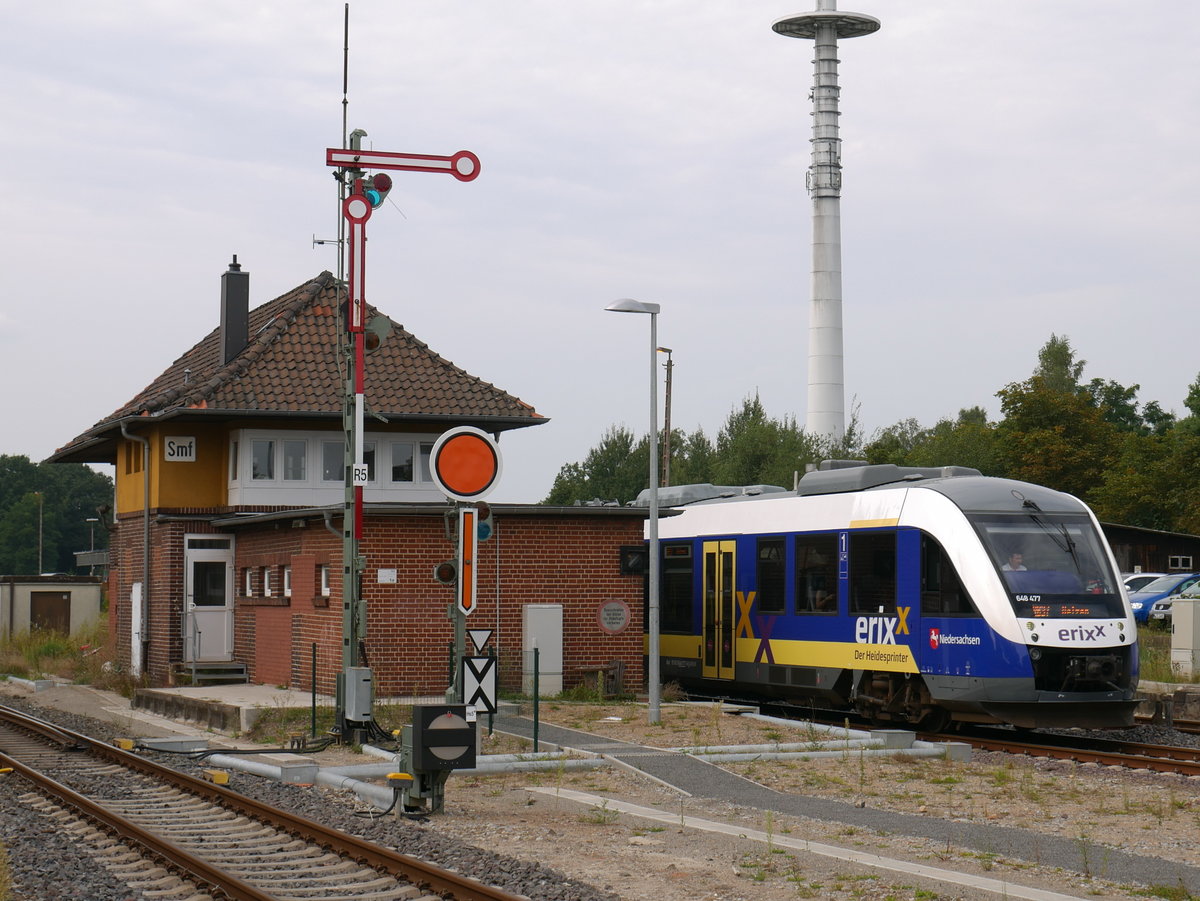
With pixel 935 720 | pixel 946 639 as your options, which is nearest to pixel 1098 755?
pixel 946 639

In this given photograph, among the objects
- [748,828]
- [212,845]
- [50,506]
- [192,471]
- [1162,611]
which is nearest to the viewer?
[212,845]

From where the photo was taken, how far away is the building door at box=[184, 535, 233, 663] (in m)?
30.1

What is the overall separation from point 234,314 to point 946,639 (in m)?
19.0

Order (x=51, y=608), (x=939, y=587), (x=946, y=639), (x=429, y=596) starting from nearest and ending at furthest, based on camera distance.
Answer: (x=946, y=639) → (x=939, y=587) → (x=429, y=596) → (x=51, y=608)

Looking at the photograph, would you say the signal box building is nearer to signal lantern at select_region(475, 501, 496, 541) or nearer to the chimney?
the chimney

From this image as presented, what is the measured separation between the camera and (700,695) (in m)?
26.3

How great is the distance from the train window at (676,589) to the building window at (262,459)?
8595 mm

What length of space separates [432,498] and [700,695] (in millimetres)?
8186

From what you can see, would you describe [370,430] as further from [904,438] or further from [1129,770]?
[904,438]

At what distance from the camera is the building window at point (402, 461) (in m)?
31.6

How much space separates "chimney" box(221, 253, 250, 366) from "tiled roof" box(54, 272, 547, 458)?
21 centimetres

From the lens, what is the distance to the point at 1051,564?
733 inches

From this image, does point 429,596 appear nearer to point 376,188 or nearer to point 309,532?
point 309,532

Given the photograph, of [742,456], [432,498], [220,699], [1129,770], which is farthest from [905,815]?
[742,456]
